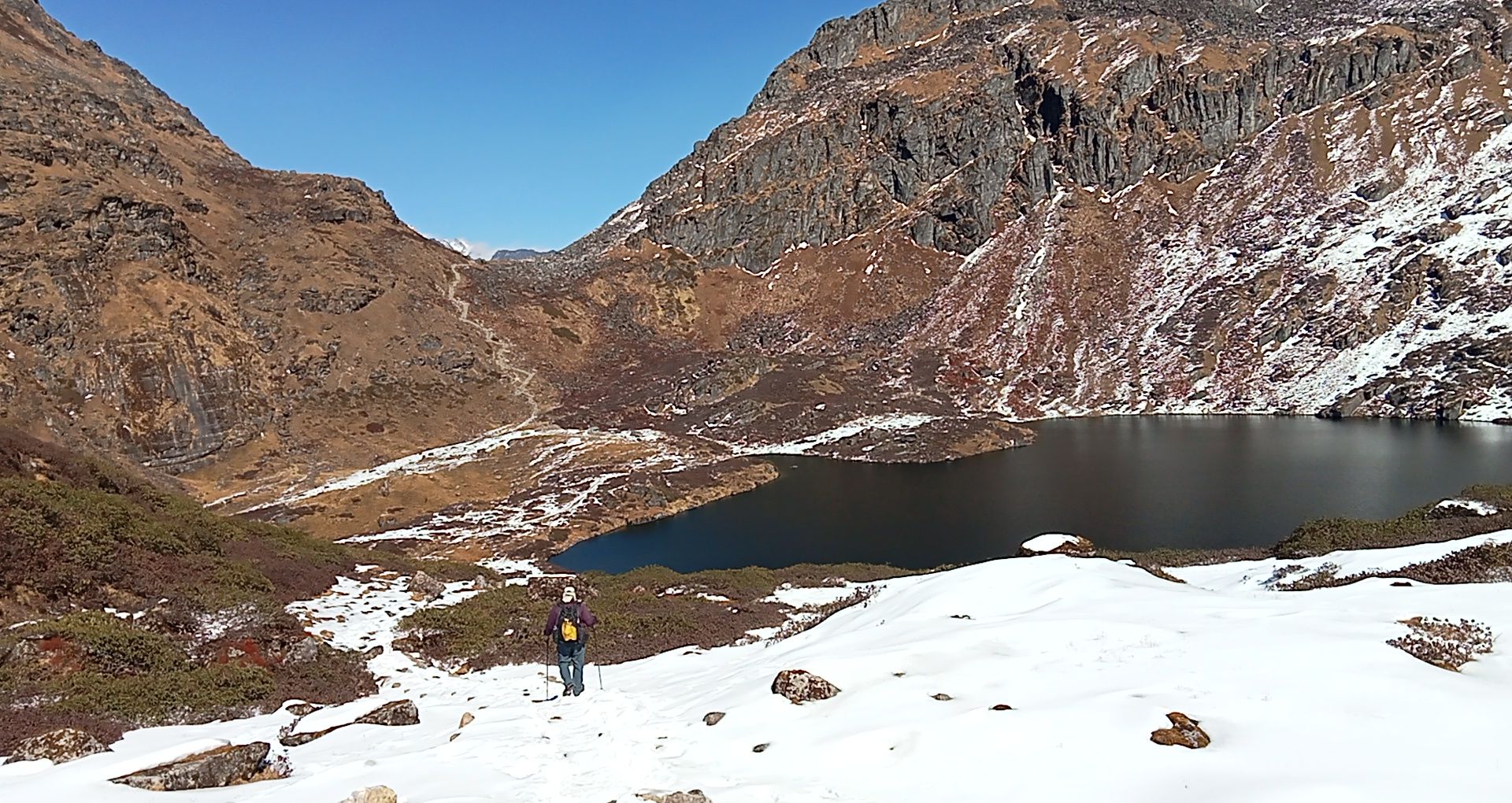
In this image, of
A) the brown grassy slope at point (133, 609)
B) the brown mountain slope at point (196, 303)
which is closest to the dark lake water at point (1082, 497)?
the brown grassy slope at point (133, 609)

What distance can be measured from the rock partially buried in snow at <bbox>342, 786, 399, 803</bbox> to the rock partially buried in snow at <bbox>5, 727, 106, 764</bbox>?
412cm

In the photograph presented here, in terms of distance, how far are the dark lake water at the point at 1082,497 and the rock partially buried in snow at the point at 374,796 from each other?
42494 millimetres

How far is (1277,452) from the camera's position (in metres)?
74.8

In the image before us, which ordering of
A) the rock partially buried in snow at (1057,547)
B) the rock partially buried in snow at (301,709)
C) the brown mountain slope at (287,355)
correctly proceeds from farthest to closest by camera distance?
the brown mountain slope at (287,355)
the rock partially buried in snow at (1057,547)
the rock partially buried in snow at (301,709)

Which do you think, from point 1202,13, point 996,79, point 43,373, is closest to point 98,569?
point 43,373

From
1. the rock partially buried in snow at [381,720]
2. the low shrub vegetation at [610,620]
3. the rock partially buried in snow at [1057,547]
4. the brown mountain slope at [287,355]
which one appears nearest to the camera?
the rock partially buried in snow at [381,720]

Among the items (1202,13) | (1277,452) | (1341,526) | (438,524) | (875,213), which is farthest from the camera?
(1202,13)

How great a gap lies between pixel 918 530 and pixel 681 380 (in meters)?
68.9

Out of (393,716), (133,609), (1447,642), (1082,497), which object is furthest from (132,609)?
Result: (1082,497)

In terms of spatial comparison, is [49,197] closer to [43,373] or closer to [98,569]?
[43,373]

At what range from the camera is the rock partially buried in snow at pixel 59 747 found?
8969mm

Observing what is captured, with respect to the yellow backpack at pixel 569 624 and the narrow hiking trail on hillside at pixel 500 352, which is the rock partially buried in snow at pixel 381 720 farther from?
the narrow hiking trail on hillside at pixel 500 352

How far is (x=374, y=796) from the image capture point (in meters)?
7.98

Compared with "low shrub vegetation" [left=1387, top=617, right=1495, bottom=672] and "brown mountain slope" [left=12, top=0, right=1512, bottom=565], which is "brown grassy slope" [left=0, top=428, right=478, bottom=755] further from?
"brown mountain slope" [left=12, top=0, right=1512, bottom=565]
